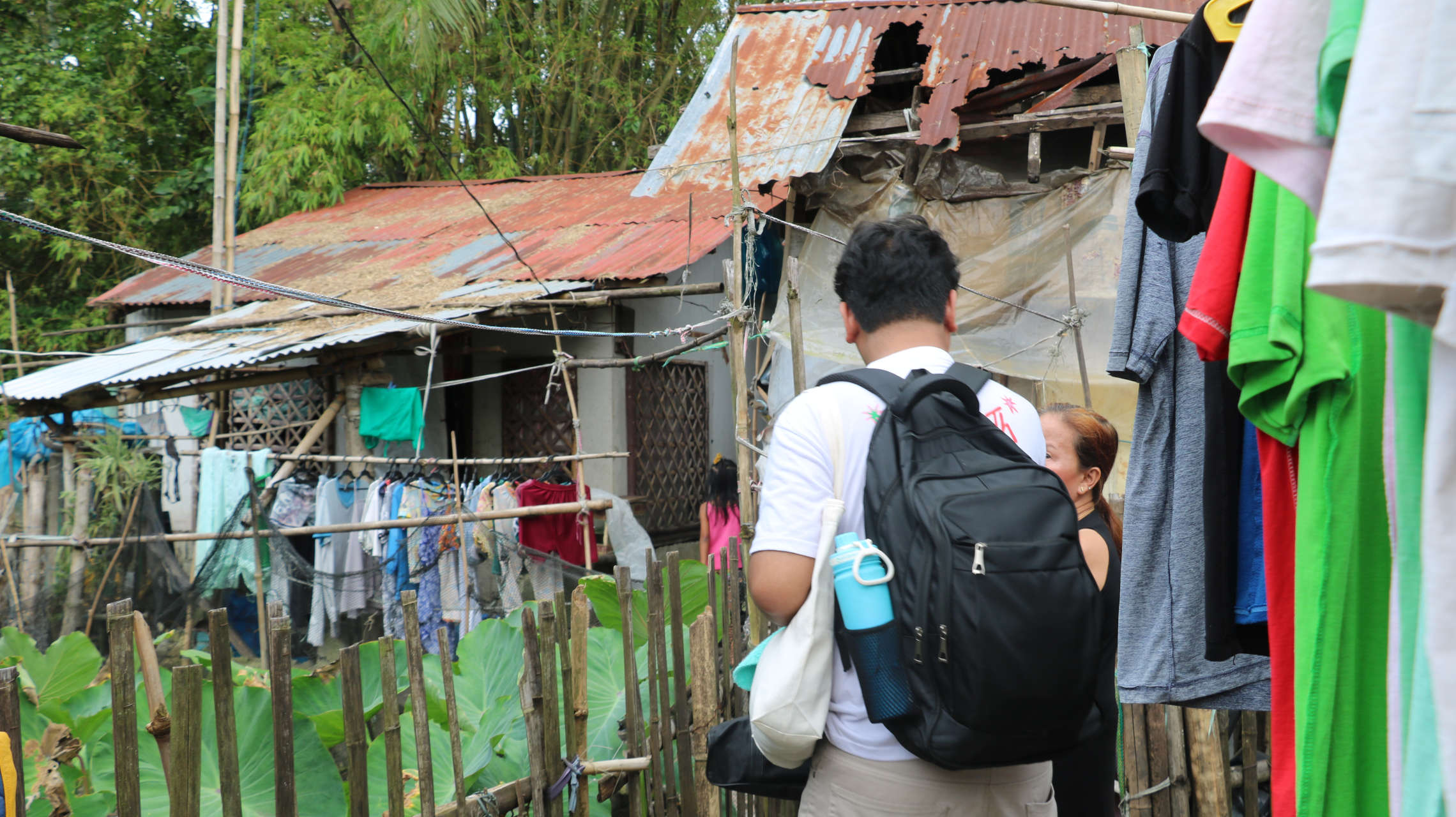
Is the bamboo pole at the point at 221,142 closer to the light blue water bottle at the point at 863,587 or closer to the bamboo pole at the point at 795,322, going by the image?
the bamboo pole at the point at 795,322

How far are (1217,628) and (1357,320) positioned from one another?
559 mm

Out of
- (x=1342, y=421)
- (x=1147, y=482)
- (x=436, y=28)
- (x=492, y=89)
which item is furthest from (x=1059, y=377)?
(x=492, y=89)

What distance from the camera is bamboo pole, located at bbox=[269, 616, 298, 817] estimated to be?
6.00 feet

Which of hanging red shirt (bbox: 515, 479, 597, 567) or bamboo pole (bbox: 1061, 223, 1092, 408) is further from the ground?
bamboo pole (bbox: 1061, 223, 1092, 408)

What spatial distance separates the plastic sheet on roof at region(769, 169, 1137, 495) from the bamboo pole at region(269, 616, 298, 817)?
465 cm

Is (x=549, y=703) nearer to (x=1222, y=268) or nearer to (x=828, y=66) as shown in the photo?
(x=1222, y=268)

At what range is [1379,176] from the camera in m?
0.68

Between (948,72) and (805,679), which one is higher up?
(948,72)

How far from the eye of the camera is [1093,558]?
2117 millimetres

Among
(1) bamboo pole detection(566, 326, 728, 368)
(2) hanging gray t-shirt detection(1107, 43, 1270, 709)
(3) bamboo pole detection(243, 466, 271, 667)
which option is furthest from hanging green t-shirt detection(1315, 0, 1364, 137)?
(3) bamboo pole detection(243, 466, 271, 667)

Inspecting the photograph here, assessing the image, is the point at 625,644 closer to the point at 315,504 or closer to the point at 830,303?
the point at 830,303

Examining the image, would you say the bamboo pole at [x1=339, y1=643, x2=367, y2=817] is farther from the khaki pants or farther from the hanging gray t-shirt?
the hanging gray t-shirt

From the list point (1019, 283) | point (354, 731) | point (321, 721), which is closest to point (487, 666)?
point (321, 721)

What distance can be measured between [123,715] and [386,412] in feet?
21.1
